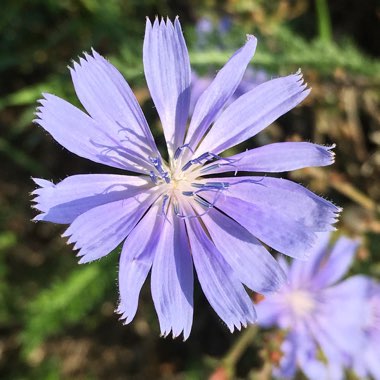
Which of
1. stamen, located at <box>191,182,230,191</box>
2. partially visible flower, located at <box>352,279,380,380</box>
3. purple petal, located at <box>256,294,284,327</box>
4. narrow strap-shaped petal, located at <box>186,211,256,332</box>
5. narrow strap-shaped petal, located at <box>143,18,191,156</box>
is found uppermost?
narrow strap-shaped petal, located at <box>143,18,191,156</box>

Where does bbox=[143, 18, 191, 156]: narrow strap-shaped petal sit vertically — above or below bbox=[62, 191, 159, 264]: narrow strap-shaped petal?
above

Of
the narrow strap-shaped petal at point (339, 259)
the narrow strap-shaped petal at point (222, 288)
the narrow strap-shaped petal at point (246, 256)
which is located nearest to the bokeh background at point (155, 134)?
the narrow strap-shaped petal at point (339, 259)

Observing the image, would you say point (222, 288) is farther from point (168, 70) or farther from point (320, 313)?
point (320, 313)

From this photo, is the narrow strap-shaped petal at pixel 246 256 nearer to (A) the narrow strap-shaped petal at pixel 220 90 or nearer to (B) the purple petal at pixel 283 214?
(B) the purple petal at pixel 283 214

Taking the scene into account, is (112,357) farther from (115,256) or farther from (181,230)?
(181,230)

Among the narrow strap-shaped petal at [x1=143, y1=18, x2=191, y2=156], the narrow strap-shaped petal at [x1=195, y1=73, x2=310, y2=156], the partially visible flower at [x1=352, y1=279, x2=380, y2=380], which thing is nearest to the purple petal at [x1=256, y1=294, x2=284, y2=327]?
the partially visible flower at [x1=352, y1=279, x2=380, y2=380]

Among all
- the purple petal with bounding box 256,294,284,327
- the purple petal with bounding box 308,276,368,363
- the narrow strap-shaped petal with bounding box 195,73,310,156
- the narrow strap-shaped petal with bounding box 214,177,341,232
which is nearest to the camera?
the narrow strap-shaped petal with bounding box 214,177,341,232

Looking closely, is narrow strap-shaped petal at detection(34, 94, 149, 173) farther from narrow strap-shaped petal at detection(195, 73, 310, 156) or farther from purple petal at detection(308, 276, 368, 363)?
purple petal at detection(308, 276, 368, 363)

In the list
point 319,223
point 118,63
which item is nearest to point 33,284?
point 118,63

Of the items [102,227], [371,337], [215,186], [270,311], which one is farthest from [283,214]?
[371,337]
